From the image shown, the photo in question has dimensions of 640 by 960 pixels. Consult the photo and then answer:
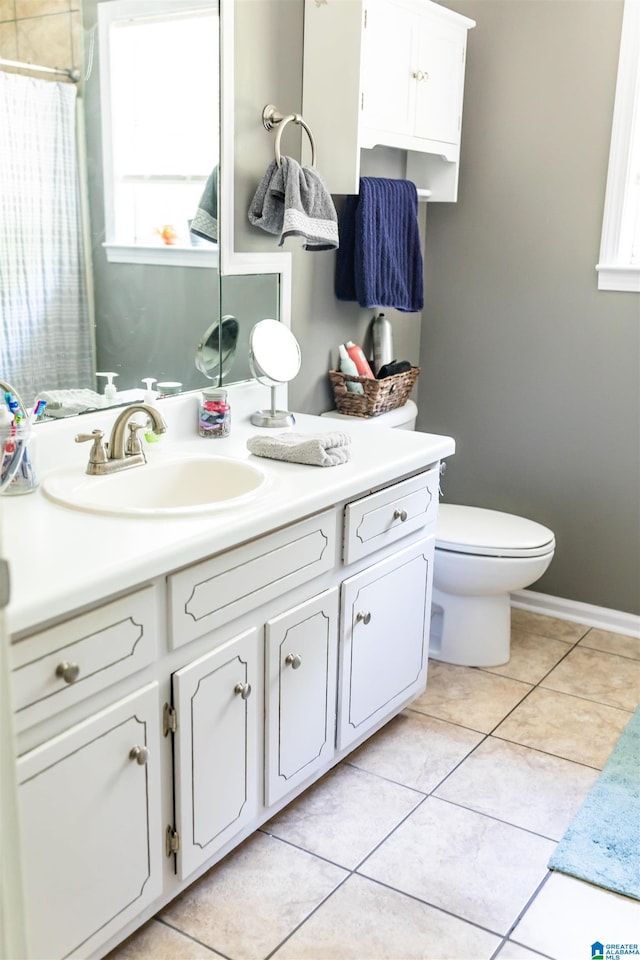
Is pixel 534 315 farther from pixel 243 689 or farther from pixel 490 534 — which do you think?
pixel 243 689

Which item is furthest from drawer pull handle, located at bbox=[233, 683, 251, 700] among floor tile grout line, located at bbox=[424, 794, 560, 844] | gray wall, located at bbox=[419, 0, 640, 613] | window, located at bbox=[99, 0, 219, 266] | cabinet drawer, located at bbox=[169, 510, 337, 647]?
gray wall, located at bbox=[419, 0, 640, 613]

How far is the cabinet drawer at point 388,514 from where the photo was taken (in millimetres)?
2111

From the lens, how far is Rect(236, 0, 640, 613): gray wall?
2.89 meters

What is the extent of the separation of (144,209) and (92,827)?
4.40 ft

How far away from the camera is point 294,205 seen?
7.80 feet

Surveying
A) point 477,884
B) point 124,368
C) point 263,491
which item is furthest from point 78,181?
point 477,884

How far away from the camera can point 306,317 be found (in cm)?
278

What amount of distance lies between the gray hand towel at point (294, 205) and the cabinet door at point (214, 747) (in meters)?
1.10

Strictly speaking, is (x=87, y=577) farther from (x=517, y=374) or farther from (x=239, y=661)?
(x=517, y=374)

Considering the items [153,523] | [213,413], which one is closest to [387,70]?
[213,413]

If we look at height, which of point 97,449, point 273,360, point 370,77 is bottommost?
point 97,449

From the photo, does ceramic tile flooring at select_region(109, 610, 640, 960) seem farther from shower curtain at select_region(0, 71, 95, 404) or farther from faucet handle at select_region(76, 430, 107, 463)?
shower curtain at select_region(0, 71, 95, 404)

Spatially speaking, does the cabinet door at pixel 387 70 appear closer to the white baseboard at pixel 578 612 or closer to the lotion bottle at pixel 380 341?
the lotion bottle at pixel 380 341

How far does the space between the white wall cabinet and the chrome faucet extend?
366 mm
